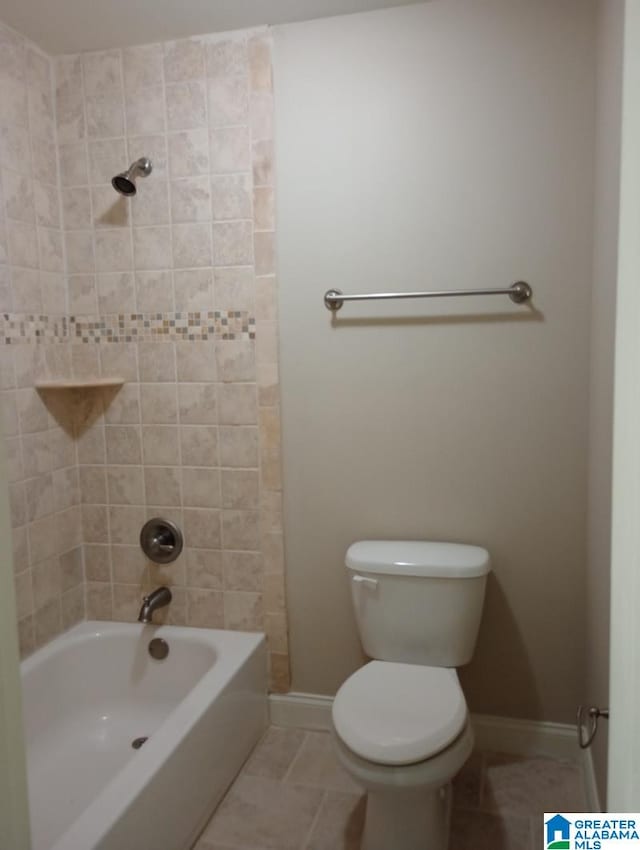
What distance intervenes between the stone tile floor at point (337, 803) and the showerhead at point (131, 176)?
6.29 feet

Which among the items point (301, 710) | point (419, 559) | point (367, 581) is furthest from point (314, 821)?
point (419, 559)

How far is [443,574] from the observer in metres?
1.81

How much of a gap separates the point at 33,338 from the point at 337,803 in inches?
68.4

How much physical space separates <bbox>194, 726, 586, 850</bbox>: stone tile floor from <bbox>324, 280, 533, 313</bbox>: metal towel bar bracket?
146 centimetres

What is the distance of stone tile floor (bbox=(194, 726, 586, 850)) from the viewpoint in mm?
1686

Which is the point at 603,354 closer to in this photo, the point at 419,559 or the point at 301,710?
the point at 419,559

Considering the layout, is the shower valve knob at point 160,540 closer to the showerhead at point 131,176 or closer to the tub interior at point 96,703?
the tub interior at point 96,703

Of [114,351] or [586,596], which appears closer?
[586,596]

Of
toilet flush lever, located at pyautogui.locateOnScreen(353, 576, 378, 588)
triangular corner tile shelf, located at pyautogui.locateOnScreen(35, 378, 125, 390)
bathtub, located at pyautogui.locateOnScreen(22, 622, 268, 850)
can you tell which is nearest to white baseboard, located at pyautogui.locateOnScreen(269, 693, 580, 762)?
toilet flush lever, located at pyautogui.locateOnScreen(353, 576, 378, 588)

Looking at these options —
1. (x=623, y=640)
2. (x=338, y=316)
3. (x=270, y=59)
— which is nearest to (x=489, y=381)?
(x=338, y=316)

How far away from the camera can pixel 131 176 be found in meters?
2.04

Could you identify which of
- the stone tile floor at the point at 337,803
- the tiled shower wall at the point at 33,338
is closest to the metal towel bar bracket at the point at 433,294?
the tiled shower wall at the point at 33,338

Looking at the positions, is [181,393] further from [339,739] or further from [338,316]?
[339,739]

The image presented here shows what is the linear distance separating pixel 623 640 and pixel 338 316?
1.53 metres
